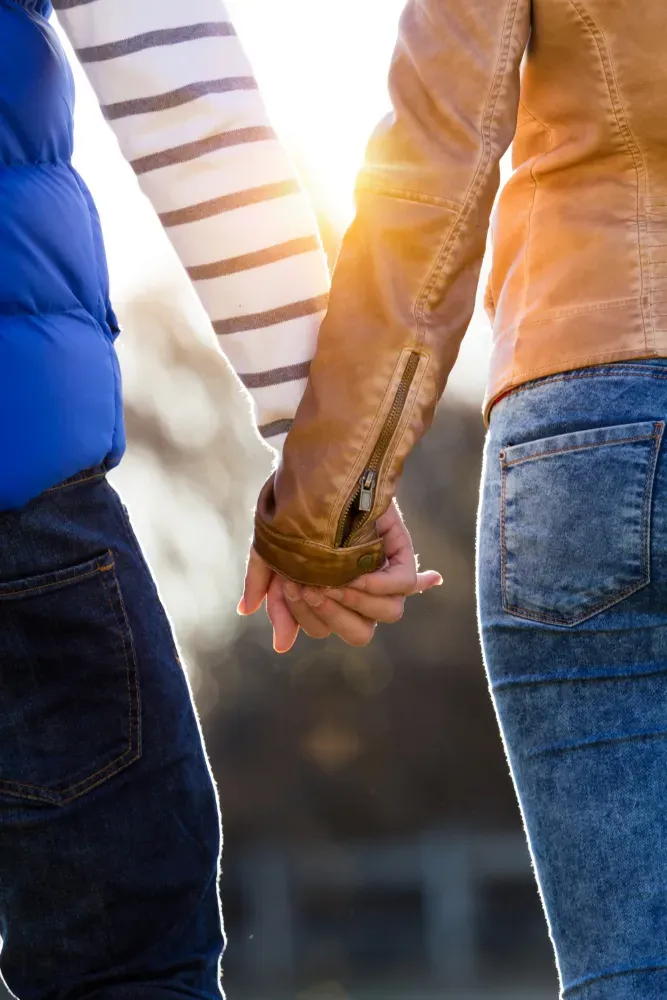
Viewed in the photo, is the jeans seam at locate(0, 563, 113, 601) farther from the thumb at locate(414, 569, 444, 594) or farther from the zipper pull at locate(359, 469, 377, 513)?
the thumb at locate(414, 569, 444, 594)

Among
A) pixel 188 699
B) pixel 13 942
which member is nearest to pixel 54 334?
pixel 188 699

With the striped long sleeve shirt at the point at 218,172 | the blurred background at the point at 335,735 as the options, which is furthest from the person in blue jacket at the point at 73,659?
the blurred background at the point at 335,735

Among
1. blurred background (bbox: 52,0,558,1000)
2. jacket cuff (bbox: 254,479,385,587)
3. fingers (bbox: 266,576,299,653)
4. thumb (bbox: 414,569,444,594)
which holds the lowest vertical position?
blurred background (bbox: 52,0,558,1000)

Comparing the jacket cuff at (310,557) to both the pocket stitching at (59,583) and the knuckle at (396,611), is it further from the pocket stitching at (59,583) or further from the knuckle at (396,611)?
the pocket stitching at (59,583)

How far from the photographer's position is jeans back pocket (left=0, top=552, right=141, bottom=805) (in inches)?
58.6

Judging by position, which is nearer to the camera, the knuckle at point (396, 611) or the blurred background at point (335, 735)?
the knuckle at point (396, 611)

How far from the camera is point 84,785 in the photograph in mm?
1497

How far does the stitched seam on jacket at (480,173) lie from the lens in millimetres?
1548

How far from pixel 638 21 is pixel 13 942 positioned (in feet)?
4.00

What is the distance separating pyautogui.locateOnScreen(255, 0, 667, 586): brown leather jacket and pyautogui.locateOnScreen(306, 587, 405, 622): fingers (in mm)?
85

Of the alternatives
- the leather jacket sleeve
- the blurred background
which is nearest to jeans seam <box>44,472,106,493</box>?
the leather jacket sleeve

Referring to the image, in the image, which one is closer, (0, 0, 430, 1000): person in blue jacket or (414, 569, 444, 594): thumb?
(0, 0, 430, 1000): person in blue jacket

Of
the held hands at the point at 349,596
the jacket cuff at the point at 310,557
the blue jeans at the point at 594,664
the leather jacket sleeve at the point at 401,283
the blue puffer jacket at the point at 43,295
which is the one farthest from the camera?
the held hands at the point at 349,596

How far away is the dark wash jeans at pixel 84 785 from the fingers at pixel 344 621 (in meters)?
0.44
